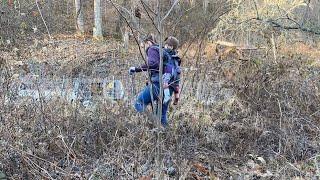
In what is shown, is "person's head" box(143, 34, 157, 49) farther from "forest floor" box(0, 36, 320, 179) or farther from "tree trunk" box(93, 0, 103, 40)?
"tree trunk" box(93, 0, 103, 40)

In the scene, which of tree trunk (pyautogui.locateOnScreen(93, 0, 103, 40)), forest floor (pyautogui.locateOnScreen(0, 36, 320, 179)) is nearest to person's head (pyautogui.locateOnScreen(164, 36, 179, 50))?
forest floor (pyautogui.locateOnScreen(0, 36, 320, 179))

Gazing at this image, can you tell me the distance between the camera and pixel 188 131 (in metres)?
5.85

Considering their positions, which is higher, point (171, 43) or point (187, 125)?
point (171, 43)

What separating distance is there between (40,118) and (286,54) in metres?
5.76

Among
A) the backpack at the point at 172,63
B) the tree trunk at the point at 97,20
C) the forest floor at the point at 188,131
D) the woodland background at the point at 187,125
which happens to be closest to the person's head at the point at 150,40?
the woodland background at the point at 187,125

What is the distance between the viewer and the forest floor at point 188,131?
457 cm

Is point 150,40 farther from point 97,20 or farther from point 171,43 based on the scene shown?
point 97,20

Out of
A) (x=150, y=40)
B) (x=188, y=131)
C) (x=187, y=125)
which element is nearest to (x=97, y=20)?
(x=187, y=125)

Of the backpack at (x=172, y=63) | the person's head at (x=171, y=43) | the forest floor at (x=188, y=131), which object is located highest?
the person's head at (x=171, y=43)

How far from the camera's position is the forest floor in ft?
15.0

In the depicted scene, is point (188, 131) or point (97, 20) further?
point (97, 20)

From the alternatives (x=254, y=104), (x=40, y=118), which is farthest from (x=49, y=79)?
(x=254, y=104)

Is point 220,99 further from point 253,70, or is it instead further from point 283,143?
point 283,143

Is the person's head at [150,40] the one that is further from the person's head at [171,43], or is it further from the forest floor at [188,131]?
the forest floor at [188,131]
